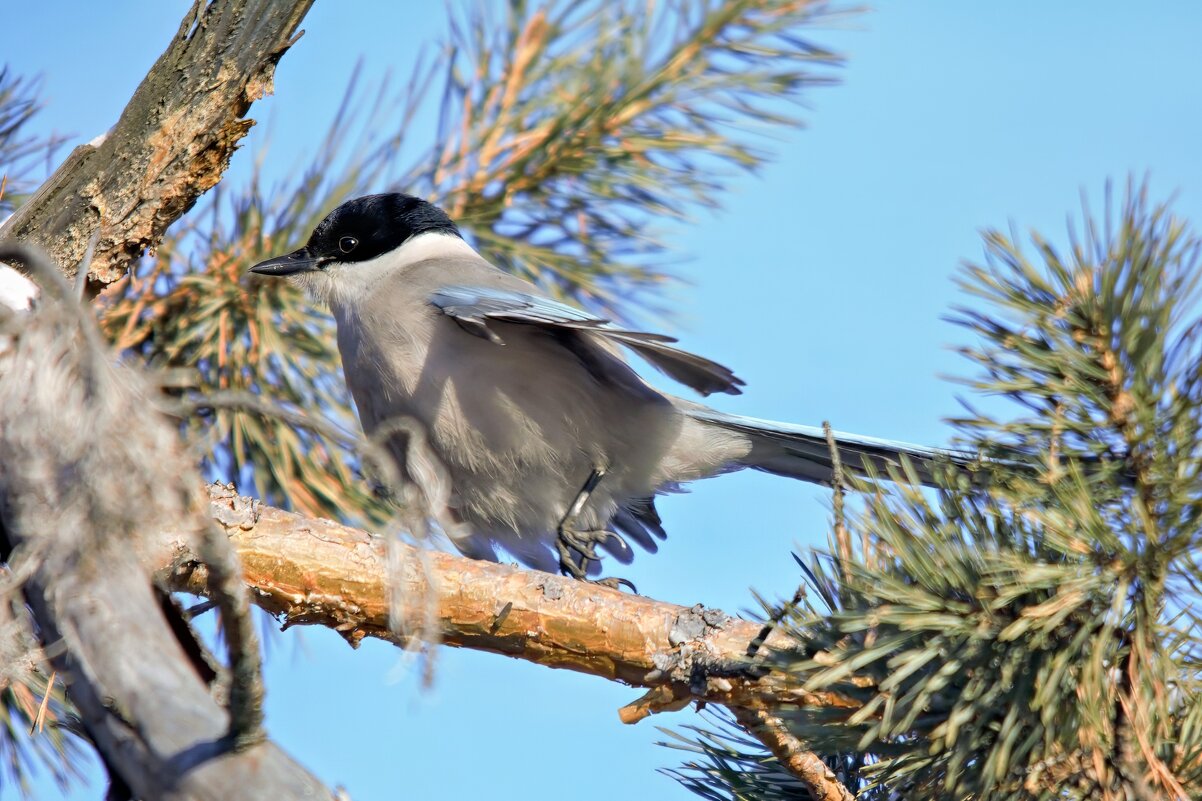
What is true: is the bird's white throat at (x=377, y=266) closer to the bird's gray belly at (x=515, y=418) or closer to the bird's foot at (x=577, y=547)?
the bird's gray belly at (x=515, y=418)

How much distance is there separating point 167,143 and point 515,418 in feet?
3.35

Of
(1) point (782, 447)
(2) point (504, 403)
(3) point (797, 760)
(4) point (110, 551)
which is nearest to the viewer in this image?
(4) point (110, 551)

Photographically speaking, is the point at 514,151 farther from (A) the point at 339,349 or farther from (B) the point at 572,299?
(A) the point at 339,349

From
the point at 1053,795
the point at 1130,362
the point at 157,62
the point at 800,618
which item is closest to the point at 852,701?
the point at 800,618

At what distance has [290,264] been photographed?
92.0 inches

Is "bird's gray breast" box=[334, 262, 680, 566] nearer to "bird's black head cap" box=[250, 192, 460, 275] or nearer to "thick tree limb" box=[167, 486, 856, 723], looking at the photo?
"bird's black head cap" box=[250, 192, 460, 275]

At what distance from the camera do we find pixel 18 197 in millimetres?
2090

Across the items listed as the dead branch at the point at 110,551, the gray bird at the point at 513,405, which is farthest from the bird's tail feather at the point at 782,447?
the dead branch at the point at 110,551

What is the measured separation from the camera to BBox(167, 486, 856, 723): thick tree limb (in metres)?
1.50

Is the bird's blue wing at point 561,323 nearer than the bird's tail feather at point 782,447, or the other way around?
the bird's blue wing at point 561,323

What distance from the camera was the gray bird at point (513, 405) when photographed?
96.6 inches

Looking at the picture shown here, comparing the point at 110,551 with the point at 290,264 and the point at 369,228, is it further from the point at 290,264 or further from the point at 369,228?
the point at 369,228

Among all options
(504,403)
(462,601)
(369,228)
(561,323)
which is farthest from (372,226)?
(462,601)

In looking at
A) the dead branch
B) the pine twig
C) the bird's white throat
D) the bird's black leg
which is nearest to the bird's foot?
the bird's black leg
